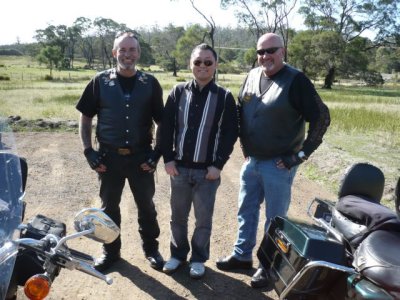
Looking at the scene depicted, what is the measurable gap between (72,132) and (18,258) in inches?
349

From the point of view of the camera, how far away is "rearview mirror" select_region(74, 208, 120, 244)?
173 cm

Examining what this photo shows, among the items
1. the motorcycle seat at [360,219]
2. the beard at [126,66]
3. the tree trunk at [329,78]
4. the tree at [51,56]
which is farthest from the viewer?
the tree at [51,56]

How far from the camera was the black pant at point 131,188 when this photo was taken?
3537 mm

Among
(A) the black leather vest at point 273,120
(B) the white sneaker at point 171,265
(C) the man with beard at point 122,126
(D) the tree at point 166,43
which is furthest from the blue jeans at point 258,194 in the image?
(D) the tree at point 166,43

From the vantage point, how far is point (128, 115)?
342 centimetres

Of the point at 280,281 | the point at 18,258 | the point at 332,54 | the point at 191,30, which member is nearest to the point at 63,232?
the point at 18,258

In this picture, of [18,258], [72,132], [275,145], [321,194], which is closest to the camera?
[18,258]

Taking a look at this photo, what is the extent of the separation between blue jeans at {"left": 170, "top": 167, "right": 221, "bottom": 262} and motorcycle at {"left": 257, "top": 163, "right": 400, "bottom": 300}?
2.58ft

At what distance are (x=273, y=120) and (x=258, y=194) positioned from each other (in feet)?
2.42

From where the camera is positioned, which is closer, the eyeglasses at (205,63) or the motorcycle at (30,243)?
the motorcycle at (30,243)

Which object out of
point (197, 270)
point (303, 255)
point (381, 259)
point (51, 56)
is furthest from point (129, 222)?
point (51, 56)

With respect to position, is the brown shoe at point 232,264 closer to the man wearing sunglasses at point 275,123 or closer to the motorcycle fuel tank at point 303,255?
the man wearing sunglasses at point 275,123

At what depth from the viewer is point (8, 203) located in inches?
77.1

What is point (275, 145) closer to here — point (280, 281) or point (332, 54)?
point (280, 281)
